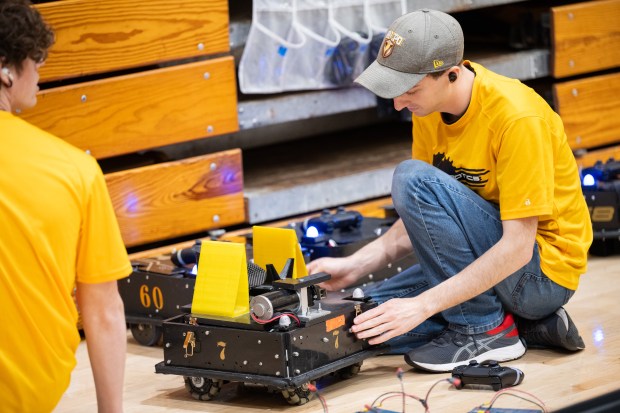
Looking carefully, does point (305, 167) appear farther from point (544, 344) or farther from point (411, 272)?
point (544, 344)

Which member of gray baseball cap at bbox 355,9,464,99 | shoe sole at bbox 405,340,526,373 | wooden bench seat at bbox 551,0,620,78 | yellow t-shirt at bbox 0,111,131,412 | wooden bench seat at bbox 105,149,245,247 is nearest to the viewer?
yellow t-shirt at bbox 0,111,131,412

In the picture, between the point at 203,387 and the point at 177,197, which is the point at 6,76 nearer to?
the point at 203,387

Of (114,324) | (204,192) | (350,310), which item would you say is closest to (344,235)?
(204,192)

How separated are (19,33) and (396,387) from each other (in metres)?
1.46

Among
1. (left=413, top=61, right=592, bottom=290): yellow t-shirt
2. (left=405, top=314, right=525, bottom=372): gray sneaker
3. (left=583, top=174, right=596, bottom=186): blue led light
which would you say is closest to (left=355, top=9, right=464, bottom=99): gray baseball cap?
(left=413, top=61, right=592, bottom=290): yellow t-shirt

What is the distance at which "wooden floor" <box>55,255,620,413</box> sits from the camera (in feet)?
9.34

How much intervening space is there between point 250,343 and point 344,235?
113cm

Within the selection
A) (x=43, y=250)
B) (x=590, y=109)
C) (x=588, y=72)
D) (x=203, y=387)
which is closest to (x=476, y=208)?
(x=203, y=387)

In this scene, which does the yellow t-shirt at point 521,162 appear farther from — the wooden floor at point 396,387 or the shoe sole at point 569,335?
the wooden floor at point 396,387

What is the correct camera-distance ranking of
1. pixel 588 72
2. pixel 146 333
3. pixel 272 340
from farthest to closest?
pixel 588 72 < pixel 146 333 < pixel 272 340

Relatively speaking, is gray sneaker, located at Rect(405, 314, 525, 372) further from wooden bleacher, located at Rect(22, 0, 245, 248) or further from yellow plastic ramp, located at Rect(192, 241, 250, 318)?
wooden bleacher, located at Rect(22, 0, 245, 248)

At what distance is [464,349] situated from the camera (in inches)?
122

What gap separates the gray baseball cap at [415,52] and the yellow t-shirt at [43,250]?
1.06 meters

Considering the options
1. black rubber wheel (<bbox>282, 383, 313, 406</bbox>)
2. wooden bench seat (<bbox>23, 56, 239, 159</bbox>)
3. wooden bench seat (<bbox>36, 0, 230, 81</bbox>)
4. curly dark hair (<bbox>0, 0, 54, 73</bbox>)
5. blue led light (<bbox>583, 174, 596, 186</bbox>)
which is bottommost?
black rubber wheel (<bbox>282, 383, 313, 406</bbox>)
